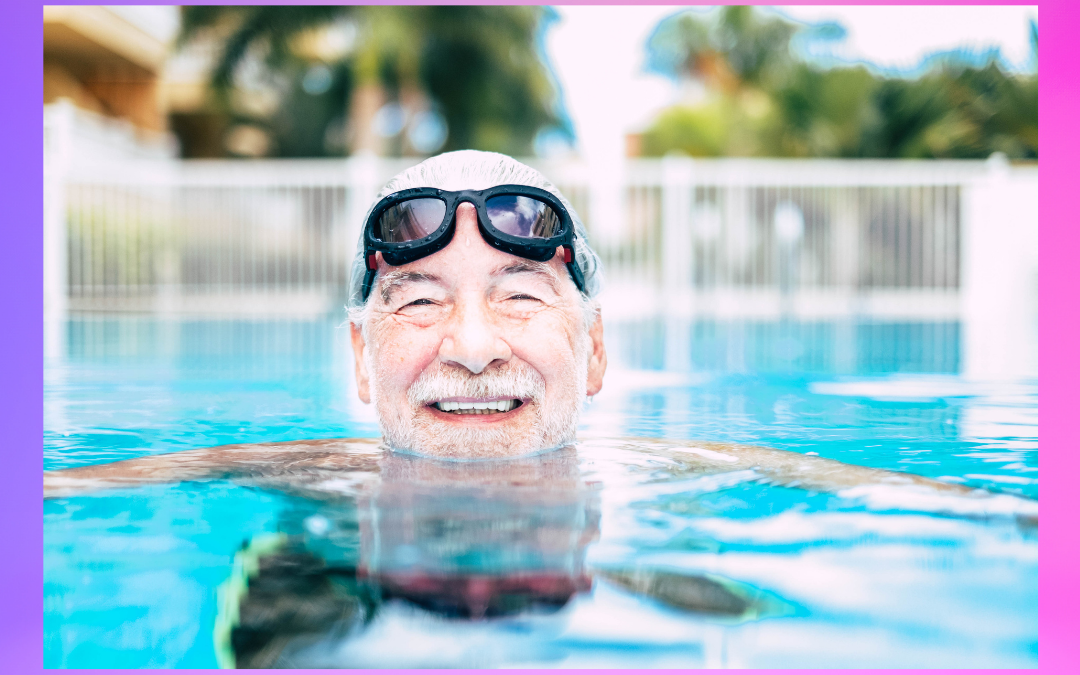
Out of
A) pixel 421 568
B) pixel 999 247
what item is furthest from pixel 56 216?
pixel 421 568

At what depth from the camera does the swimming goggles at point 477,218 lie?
235 cm

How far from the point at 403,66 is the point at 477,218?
18895 millimetres

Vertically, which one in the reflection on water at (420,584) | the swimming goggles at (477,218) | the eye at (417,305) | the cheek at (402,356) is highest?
the swimming goggles at (477,218)

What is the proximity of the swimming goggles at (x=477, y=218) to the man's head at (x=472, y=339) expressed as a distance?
0.03 meters

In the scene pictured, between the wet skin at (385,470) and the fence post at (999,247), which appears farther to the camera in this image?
the fence post at (999,247)

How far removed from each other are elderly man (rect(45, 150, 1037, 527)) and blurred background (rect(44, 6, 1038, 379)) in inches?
159

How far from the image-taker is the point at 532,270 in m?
2.41

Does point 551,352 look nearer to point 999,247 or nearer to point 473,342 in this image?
point 473,342

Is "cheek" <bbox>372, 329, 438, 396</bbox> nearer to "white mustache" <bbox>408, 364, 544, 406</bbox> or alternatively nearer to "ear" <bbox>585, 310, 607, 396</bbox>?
"white mustache" <bbox>408, 364, 544, 406</bbox>

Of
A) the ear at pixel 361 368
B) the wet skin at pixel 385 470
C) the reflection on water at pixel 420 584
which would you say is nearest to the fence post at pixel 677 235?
the wet skin at pixel 385 470

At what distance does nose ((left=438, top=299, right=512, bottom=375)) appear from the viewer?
2256 millimetres

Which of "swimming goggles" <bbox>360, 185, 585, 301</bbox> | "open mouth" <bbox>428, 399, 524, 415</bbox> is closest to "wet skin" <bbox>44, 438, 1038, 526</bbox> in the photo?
"open mouth" <bbox>428, 399, 524, 415</bbox>

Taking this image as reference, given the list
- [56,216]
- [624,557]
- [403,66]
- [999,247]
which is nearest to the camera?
[624,557]
